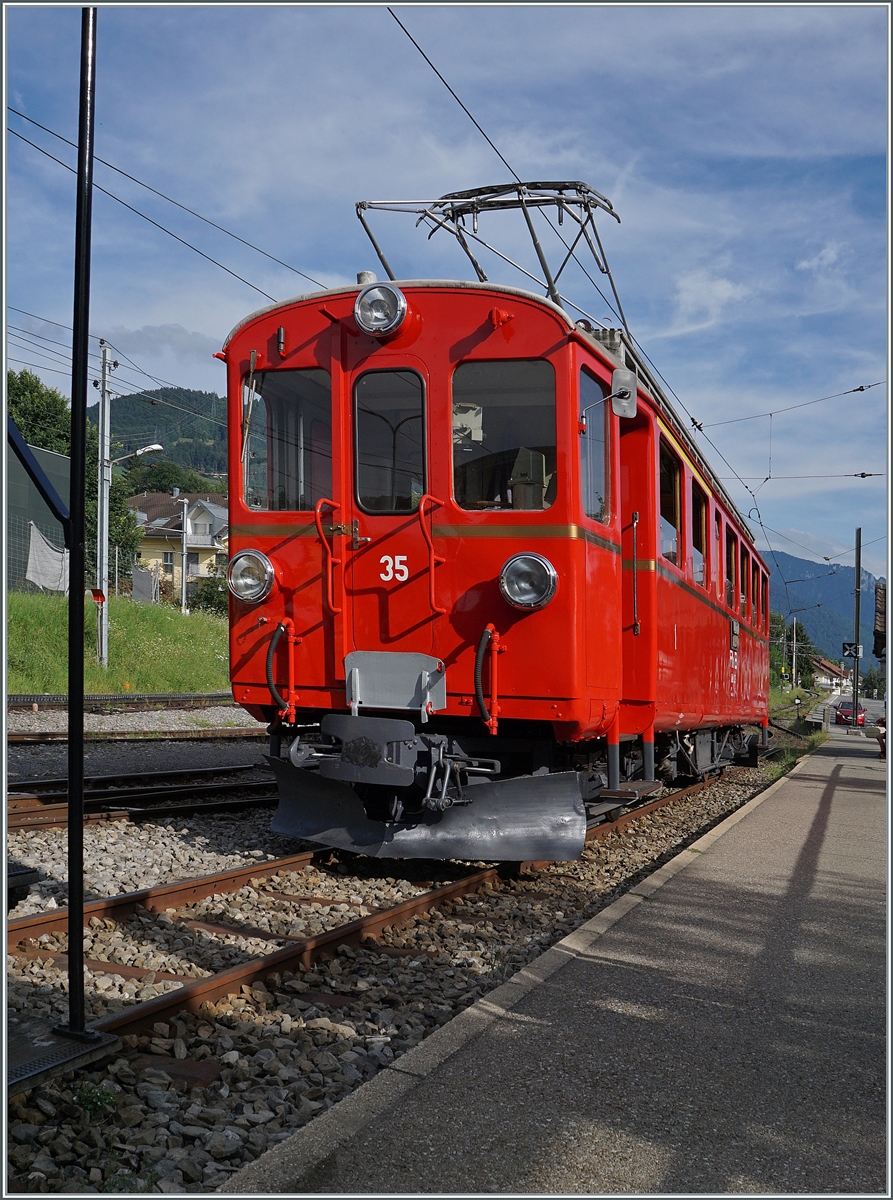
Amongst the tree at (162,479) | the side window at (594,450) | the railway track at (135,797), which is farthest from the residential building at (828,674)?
the side window at (594,450)

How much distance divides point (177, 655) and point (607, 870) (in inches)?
755

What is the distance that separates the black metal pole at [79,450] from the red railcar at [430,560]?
2504 mm

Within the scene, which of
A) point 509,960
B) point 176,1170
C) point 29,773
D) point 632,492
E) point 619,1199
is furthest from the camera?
point 29,773

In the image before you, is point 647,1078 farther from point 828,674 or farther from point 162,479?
point 828,674

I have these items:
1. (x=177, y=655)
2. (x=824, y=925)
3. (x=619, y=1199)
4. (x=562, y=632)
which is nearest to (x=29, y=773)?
(x=562, y=632)

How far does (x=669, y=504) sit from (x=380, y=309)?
3230 millimetres

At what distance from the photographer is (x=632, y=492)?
7383 mm

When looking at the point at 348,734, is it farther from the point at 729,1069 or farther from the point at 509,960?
the point at 729,1069

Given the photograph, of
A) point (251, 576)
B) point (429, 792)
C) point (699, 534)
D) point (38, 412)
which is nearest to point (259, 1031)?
point (429, 792)

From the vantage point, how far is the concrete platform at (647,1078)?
273 centimetres

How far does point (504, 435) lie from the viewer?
600 cm

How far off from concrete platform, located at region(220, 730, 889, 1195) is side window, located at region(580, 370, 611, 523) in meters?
2.42

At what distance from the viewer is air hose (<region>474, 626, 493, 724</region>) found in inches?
223

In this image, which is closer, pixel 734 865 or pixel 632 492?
pixel 734 865
